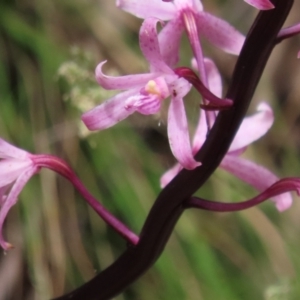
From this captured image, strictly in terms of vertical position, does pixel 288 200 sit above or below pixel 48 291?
above

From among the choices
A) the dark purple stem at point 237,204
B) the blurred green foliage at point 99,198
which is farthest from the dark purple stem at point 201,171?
the blurred green foliage at point 99,198

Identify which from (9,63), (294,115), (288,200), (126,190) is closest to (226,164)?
(288,200)

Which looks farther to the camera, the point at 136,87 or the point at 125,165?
the point at 125,165

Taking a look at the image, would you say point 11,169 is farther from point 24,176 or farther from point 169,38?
point 169,38

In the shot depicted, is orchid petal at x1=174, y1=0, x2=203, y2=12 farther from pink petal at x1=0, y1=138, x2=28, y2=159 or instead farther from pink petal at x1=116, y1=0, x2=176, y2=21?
pink petal at x1=0, y1=138, x2=28, y2=159

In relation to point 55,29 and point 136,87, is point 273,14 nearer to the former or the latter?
point 136,87

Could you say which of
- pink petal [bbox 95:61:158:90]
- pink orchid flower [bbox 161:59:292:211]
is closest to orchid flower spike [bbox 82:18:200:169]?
pink petal [bbox 95:61:158:90]

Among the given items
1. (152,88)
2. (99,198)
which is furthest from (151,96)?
(99,198)
